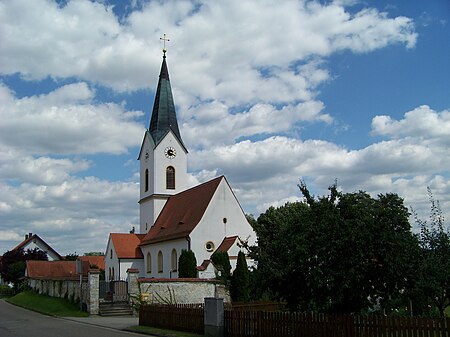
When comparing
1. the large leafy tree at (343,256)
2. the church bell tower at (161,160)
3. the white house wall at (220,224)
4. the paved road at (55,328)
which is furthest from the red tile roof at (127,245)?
the large leafy tree at (343,256)

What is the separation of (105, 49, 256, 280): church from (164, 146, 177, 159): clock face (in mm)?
104

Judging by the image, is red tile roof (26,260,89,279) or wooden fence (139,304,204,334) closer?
wooden fence (139,304,204,334)

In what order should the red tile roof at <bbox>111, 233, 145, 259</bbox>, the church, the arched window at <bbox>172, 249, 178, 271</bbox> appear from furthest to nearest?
the red tile roof at <bbox>111, 233, 145, 259</bbox>
the arched window at <bbox>172, 249, 178, 271</bbox>
the church

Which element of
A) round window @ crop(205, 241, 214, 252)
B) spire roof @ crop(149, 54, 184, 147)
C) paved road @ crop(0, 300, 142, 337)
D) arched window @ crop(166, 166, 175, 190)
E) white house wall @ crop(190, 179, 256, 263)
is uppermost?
spire roof @ crop(149, 54, 184, 147)

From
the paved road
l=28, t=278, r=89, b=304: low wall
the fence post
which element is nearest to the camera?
the fence post

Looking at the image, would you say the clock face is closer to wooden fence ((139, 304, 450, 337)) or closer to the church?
the church

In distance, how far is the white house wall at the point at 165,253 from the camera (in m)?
44.9

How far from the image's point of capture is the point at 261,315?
1808cm

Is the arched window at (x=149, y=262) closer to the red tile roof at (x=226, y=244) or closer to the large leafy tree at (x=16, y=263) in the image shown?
the red tile roof at (x=226, y=244)

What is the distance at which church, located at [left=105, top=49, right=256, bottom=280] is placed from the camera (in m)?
43.3

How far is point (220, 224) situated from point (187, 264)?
4851 millimetres

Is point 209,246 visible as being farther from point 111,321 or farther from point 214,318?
point 214,318

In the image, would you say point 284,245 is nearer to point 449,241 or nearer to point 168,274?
point 449,241

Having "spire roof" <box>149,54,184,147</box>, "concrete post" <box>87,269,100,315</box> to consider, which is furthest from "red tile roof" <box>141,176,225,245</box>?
"concrete post" <box>87,269,100,315</box>
